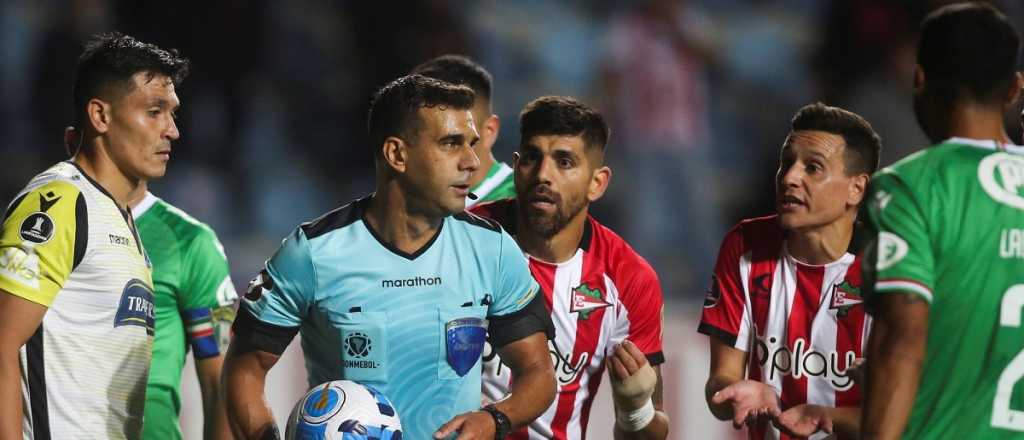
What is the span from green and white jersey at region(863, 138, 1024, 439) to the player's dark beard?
202 cm

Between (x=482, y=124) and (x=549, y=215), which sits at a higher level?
(x=482, y=124)

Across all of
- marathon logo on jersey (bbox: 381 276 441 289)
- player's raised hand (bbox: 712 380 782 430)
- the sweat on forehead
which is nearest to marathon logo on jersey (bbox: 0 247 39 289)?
marathon logo on jersey (bbox: 381 276 441 289)

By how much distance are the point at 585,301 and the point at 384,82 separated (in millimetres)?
5704

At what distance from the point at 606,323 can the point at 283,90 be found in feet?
21.3

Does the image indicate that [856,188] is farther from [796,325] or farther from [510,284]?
[510,284]

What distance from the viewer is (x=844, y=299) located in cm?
537

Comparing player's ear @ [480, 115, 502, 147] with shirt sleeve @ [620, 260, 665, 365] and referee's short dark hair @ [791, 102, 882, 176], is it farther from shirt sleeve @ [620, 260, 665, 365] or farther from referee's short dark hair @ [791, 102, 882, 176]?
referee's short dark hair @ [791, 102, 882, 176]

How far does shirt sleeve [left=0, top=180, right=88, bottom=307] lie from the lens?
4.33 meters

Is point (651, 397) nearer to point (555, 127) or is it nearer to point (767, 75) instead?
point (555, 127)

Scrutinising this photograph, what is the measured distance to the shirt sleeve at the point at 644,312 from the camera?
5820mm

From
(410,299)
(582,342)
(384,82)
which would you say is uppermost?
(384,82)

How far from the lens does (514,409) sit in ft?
15.2

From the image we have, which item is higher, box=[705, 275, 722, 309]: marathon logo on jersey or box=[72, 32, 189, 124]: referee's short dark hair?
box=[72, 32, 189, 124]: referee's short dark hair

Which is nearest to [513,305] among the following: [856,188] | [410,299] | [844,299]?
[410,299]
